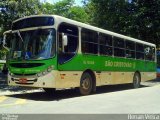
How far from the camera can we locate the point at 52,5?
59.0 meters

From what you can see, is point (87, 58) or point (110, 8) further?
point (110, 8)

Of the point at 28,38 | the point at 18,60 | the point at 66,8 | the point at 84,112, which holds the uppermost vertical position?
the point at 66,8

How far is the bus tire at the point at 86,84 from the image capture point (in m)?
14.4

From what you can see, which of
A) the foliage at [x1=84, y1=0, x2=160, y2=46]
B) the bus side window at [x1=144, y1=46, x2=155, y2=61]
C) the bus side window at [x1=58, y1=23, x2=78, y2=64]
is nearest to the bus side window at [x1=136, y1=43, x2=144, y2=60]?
the bus side window at [x1=144, y1=46, x2=155, y2=61]

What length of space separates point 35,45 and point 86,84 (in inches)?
124

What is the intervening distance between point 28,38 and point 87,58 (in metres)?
2.88

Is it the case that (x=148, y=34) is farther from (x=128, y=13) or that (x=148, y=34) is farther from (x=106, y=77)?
(x=106, y=77)

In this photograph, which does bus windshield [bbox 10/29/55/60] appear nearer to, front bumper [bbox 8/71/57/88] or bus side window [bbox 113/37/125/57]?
front bumper [bbox 8/71/57/88]

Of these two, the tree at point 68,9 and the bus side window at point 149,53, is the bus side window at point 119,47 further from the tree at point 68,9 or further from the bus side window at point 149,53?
the tree at point 68,9

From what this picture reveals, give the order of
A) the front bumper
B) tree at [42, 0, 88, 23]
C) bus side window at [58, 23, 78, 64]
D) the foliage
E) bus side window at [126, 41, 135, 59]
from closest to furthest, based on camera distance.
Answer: the front bumper < bus side window at [58, 23, 78, 64] < bus side window at [126, 41, 135, 59] < the foliage < tree at [42, 0, 88, 23]

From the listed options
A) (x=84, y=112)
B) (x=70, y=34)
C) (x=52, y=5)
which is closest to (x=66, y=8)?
(x=52, y=5)

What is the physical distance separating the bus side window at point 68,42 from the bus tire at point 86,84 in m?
1.39

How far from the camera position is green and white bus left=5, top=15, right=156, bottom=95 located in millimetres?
12547

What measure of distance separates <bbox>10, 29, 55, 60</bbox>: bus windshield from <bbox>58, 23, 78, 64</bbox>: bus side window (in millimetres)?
344
